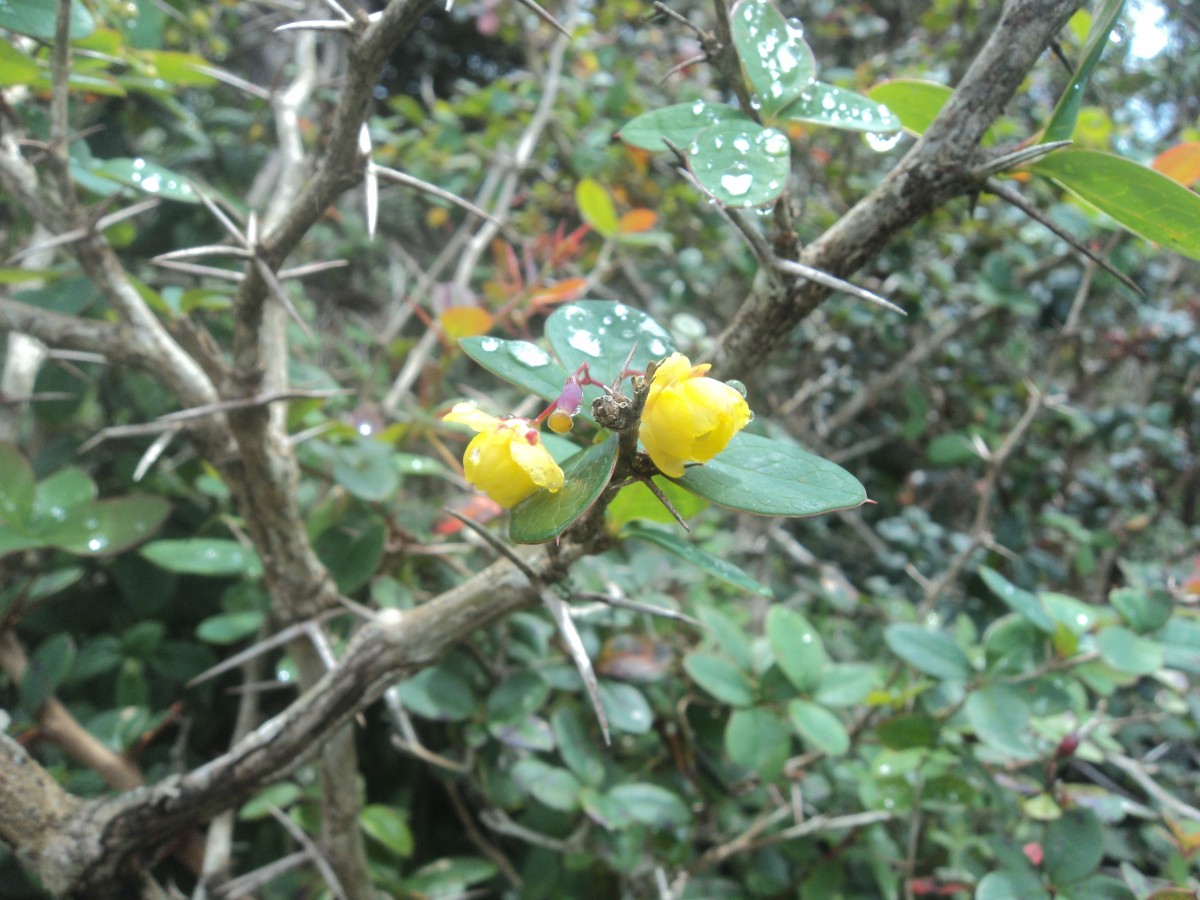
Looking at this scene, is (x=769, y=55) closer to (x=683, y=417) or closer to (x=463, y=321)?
(x=683, y=417)

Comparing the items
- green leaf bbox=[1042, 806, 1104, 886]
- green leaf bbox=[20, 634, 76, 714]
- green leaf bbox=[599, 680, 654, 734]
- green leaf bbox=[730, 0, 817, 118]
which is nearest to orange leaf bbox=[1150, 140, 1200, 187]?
green leaf bbox=[730, 0, 817, 118]

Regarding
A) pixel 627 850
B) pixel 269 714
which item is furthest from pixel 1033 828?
pixel 269 714

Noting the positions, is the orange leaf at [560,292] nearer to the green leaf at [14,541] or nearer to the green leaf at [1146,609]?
the green leaf at [14,541]

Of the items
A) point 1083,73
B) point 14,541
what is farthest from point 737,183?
point 14,541

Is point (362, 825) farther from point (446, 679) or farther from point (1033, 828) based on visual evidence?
point (1033, 828)

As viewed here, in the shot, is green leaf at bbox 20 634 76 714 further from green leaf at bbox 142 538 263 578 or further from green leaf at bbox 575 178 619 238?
green leaf at bbox 575 178 619 238

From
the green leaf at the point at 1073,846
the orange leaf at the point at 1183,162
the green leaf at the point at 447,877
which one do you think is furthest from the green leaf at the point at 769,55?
the green leaf at the point at 447,877

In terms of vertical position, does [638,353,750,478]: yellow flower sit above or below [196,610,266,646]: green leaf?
above
